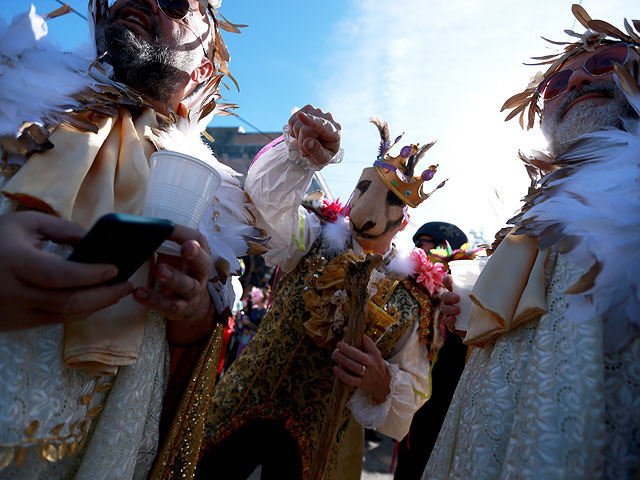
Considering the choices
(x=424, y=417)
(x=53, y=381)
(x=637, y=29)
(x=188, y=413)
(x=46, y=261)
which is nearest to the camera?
(x=46, y=261)

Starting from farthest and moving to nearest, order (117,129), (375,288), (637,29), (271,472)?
(375,288)
(271,472)
(637,29)
(117,129)

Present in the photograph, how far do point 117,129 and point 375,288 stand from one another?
149cm

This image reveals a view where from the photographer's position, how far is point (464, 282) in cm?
195

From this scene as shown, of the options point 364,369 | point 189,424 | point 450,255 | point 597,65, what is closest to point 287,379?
point 364,369

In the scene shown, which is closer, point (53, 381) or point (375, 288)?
point (53, 381)

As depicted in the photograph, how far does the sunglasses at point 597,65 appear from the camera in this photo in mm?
1563

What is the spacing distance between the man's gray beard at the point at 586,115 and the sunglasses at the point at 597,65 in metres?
0.07

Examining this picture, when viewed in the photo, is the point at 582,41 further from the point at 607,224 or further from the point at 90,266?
the point at 90,266

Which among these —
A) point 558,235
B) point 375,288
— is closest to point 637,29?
point 558,235

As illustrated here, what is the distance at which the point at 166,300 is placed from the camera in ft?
3.31

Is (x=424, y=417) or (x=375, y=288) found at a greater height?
(x=375, y=288)

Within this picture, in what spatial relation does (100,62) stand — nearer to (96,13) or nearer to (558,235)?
(96,13)

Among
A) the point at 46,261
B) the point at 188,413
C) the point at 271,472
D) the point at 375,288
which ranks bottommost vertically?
the point at 271,472

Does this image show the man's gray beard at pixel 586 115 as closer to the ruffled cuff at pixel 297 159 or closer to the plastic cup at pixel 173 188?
the ruffled cuff at pixel 297 159
